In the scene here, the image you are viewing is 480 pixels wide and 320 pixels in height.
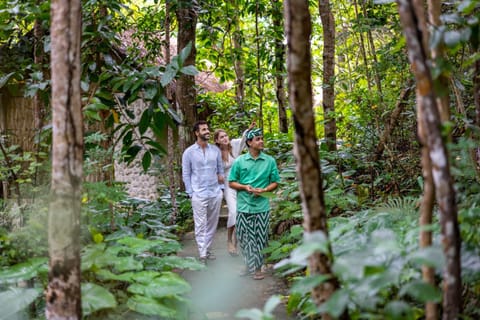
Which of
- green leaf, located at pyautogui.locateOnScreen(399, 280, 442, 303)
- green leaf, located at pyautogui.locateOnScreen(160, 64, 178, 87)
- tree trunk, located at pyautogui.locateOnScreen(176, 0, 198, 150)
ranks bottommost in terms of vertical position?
green leaf, located at pyautogui.locateOnScreen(399, 280, 442, 303)

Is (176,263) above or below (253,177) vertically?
below

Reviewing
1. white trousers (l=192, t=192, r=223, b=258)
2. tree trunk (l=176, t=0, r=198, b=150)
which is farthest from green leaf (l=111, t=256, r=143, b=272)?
tree trunk (l=176, t=0, r=198, b=150)

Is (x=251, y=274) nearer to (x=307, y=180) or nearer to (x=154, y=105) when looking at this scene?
(x=154, y=105)

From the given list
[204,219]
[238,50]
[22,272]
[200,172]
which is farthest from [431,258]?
[238,50]

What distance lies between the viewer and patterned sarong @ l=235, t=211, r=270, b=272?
5.38 metres

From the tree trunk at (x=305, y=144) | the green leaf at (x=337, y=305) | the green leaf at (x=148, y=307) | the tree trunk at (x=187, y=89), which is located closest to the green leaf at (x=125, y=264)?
the green leaf at (x=148, y=307)

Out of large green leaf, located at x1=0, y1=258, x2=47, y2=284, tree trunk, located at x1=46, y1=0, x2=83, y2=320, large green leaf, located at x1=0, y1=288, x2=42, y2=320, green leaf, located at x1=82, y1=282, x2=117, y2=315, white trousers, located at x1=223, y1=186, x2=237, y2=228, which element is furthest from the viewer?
white trousers, located at x1=223, y1=186, x2=237, y2=228

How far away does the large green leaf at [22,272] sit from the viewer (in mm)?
2888

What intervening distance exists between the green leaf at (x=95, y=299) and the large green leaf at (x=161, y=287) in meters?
0.25

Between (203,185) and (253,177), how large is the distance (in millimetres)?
831

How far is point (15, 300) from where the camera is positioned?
2.78 metres

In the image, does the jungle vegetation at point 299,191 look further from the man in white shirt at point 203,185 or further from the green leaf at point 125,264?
the man in white shirt at point 203,185

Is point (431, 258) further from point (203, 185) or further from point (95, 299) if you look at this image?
point (203, 185)

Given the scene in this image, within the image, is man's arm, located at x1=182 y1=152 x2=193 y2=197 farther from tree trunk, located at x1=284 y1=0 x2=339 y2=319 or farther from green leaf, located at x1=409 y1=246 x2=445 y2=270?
green leaf, located at x1=409 y1=246 x2=445 y2=270
